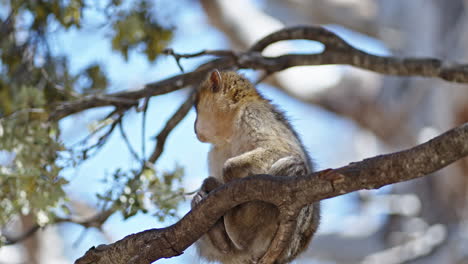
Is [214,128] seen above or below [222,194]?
A: below

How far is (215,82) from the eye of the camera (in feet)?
14.0

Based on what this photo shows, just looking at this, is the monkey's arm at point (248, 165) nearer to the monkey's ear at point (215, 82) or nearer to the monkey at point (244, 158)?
the monkey at point (244, 158)

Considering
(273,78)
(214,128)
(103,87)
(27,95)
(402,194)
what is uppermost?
(214,128)

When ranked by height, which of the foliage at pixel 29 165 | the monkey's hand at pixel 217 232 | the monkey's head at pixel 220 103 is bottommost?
the foliage at pixel 29 165

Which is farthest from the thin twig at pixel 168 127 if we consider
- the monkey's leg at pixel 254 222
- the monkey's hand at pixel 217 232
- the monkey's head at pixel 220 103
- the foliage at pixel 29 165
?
the monkey's leg at pixel 254 222

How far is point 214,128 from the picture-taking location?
13.7ft

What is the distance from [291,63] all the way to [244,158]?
5.36ft

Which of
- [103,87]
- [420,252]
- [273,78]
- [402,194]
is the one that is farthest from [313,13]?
[103,87]

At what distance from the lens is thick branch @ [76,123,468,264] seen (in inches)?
98.3

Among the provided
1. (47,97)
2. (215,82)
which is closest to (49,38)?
(47,97)

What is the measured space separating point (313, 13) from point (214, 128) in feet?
24.8

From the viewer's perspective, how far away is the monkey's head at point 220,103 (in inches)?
164

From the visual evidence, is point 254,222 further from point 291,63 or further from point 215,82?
point 291,63

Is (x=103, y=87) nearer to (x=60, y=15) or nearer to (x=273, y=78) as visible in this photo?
(x=60, y=15)
